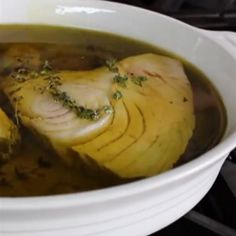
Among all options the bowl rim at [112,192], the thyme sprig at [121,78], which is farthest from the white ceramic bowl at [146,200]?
the thyme sprig at [121,78]

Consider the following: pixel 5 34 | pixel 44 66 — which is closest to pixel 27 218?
pixel 44 66

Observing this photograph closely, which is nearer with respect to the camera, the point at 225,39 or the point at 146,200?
the point at 146,200

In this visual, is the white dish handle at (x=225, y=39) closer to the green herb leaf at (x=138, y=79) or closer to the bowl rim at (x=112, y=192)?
the green herb leaf at (x=138, y=79)

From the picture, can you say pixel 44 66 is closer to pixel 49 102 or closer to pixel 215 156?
pixel 49 102

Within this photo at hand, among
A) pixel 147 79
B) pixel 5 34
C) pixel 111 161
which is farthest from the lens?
pixel 5 34

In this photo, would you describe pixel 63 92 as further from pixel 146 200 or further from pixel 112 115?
pixel 146 200

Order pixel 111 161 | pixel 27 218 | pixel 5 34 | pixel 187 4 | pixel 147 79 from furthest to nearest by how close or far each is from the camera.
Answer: pixel 187 4
pixel 5 34
pixel 147 79
pixel 111 161
pixel 27 218

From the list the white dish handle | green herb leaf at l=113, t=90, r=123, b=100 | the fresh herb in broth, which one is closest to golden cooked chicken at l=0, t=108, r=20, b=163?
the fresh herb in broth

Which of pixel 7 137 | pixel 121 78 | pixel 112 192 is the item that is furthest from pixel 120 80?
pixel 112 192

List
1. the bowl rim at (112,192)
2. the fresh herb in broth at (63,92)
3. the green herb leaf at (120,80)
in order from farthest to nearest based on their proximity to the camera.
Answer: the green herb leaf at (120,80) < the fresh herb in broth at (63,92) < the bowl rim at (112,192)
